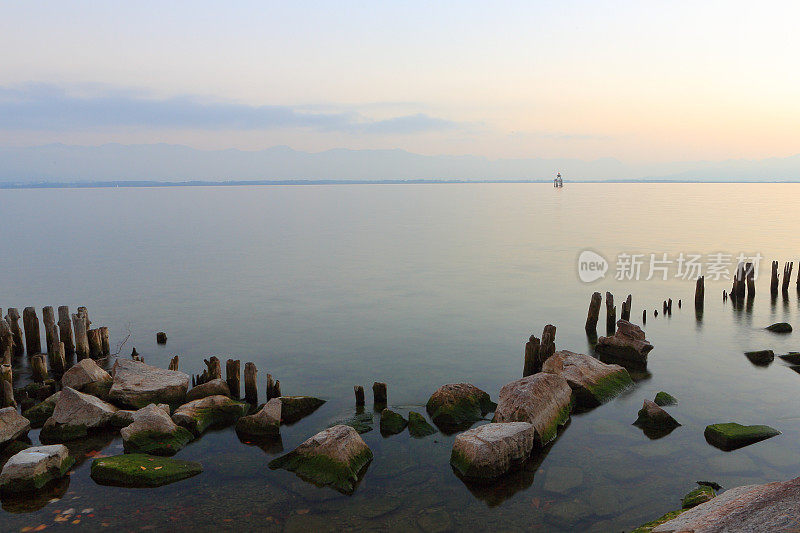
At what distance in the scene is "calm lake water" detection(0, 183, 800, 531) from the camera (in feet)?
44.0

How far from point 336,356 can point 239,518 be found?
1282cm

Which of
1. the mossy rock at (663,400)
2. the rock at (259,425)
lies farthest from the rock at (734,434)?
the rock at (259,425)

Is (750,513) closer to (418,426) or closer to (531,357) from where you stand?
(418,426)

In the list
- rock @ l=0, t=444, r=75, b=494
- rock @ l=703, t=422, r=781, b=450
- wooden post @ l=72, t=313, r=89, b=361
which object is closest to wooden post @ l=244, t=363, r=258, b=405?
rock @ l=0, t=444, r=75, b=494

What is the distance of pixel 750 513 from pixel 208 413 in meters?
13.8

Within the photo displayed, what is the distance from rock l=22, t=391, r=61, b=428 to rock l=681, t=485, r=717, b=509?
17.2m

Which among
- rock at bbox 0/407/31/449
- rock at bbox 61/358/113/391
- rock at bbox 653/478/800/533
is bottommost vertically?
rock at bbox 0/407/31/449

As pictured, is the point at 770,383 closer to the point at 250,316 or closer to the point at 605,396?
the point at 605,396

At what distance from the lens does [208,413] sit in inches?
690

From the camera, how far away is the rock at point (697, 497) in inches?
508

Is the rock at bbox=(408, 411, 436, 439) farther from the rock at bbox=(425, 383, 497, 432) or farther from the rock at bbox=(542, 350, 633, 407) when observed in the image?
the rock at bbox=(542, 350, 633, 407)

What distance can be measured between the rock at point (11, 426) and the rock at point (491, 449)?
11.7 metres

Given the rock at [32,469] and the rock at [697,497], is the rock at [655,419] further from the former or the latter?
the rock at [32,469]

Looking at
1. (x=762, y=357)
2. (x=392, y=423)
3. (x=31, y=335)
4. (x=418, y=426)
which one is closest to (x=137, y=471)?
(x=392, y=423)
